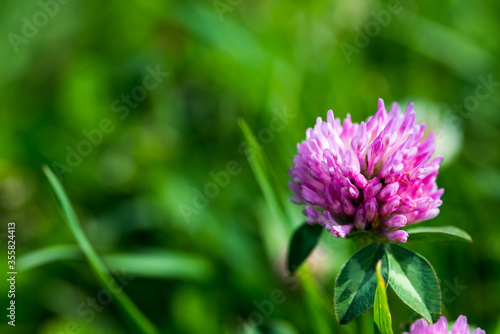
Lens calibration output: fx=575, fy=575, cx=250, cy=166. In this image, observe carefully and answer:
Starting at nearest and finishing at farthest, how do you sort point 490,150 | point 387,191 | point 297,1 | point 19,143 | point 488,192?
1. point 387,191
2. point 488,192
3. point 490,150
4. point 19,143
5. point 297,1

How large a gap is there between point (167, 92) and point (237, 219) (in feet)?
2.75

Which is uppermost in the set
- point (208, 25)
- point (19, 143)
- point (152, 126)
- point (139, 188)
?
point (208, 25)

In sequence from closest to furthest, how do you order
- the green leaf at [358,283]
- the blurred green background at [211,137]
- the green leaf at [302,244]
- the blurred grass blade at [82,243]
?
the green leaf at [358,283]
the green leaf at [302,244]
the blurred grass blade at [82,243]
the blurred green background at [211,137]

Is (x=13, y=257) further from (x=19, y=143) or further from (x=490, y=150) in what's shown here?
(x=490, y=150)

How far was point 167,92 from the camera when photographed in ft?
8.91

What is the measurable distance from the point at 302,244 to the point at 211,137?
1444 mm

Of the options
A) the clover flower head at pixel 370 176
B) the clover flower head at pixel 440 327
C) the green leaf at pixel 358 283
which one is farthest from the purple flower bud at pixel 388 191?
the clover flower head at pixel 440 327

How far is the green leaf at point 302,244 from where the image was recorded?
114cm

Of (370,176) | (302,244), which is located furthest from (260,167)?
(370,176)

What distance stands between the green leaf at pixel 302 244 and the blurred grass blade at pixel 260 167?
211 mm

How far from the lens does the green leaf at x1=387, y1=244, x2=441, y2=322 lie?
3.18 ft

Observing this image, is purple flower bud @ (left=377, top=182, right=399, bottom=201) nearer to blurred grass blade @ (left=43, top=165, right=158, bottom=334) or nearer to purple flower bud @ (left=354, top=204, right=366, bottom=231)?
purple flower bud @ (left=354, top=204, right=366, bottom=231)

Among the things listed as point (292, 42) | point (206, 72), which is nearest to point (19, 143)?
point (206, 72)

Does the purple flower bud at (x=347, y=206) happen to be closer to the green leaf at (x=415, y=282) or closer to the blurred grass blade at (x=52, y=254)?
the green leaf at (x=415, y=282)
